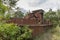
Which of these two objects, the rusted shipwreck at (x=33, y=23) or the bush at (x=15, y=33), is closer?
the bush at (x=15, y=33)

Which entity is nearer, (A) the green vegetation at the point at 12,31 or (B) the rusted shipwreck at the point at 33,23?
(A) the green vegetation at the point at 12,31

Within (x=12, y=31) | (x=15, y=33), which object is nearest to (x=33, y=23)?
(x=15, y=33)

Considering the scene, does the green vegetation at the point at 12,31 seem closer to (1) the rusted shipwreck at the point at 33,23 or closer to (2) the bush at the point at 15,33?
(2) the bush at the point at 15,33

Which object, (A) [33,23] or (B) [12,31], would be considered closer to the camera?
(B) [12,31]

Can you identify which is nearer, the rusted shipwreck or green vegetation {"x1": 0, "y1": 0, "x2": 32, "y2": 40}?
green vegetation {"x1": 0, "y1": 0, "x2": 32, "y2": 40}

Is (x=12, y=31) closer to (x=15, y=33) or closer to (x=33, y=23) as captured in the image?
→ (x=15, y=33)

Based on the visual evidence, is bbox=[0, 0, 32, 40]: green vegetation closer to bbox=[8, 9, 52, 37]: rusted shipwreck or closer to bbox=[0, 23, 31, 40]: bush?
bbox=[0, 23, 31, 40]: bush

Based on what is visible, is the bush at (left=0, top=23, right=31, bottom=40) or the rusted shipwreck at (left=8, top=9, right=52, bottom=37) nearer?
the bush at (left=0, top=23, right=31, bottom=40)

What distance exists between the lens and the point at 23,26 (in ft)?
49.7

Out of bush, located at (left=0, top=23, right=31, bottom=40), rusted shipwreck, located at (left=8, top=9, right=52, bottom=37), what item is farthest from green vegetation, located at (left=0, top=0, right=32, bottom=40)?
rusted shipwreck, located at (left=8, top=9, right=52, bottom=37)

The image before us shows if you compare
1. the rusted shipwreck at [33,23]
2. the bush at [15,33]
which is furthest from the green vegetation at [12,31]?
the rusted shipwreck at [33,23]

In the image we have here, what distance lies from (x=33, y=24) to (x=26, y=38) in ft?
5.74

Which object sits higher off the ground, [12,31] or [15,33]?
[12,31]

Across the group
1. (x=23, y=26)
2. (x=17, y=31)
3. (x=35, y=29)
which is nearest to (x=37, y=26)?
(x=35, y=29)
